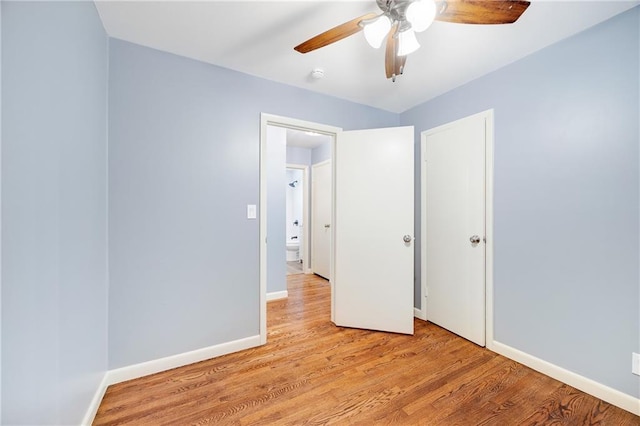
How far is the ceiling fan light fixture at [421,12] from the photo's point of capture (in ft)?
3.59

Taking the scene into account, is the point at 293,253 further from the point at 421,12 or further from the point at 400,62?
the point at 421,12

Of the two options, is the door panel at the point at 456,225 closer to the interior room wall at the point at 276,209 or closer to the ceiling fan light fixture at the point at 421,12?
the ceiling fan light fixture at the point at 421,12

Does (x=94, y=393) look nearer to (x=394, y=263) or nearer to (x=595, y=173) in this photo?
(x=394, y=263)

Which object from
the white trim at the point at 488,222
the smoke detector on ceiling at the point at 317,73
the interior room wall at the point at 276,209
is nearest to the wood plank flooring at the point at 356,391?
the white trim at the point at 488,222

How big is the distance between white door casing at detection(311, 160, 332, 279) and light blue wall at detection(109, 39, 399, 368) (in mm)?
2245

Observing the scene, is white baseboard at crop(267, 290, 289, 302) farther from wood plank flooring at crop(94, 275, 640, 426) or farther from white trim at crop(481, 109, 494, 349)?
white trim at crop(481, 109, 494, 349)

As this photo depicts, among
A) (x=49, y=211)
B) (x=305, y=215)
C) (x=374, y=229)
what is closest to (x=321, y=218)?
(x=305, y=215)

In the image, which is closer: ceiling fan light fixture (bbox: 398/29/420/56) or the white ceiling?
ceiling fan light fixture (bbox: 398/29/420/56)

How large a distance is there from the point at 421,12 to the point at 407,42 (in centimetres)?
28

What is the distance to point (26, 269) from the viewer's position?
88cm

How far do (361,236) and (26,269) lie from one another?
219cm

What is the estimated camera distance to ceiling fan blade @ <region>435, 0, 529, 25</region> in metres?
1.10

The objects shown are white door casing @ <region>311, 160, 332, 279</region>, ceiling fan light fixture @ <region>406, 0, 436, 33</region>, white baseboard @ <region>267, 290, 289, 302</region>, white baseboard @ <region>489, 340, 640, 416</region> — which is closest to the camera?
ceiling fan light fixture @ <region>406, 0, 436, 33</region>

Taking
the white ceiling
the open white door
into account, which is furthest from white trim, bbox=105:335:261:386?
the white ceiling
